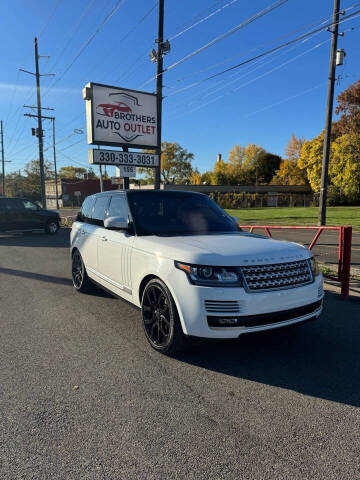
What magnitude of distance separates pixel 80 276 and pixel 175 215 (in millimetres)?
2498

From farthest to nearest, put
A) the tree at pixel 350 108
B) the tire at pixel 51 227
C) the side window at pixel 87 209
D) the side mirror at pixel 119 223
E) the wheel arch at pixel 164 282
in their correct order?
1. the tree at pixel 350 108
2. the tire at pixel 51 227
3. the side window at pixel 87 209
4. the side mirror at pixel 119 223
5. the wheel arch at pixel 164 282

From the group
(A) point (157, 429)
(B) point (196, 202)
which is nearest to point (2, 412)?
(A) point (157, 429)

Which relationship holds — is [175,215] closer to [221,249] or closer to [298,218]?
[221,249]

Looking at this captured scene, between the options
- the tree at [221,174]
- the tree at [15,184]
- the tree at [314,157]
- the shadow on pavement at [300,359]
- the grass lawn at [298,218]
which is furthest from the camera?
the tree at [15,184]

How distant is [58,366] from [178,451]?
172 cm

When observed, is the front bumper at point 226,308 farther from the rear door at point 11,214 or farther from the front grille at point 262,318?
the rear door at point 11,214

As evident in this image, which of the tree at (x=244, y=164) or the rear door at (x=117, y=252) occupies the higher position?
the tree at (x=244, y=164)

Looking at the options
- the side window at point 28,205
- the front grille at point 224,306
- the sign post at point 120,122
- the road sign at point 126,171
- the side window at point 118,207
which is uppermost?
the sign post at point 120,122

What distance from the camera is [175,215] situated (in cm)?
470

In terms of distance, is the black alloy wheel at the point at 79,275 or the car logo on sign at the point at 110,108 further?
the car logo on sign at the point at 110,108

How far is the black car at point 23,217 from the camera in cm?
1578

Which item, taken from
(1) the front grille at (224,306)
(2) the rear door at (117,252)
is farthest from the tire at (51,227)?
(1) the front grille at (224,306)

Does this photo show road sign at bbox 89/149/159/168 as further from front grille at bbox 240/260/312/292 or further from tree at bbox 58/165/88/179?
tree at bbox 58/165/88/179

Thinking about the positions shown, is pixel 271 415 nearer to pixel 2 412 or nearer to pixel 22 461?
pixel 22 461
